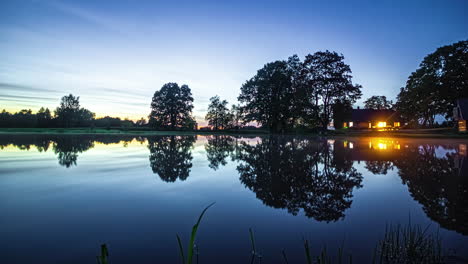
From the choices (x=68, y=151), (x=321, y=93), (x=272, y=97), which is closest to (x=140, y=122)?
(x=272, y=97)

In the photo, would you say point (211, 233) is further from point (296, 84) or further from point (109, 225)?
point (296, 84)

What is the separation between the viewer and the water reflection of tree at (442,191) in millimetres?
3545

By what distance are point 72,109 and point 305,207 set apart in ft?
273

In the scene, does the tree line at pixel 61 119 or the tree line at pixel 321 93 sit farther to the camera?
the tree line at pixel 61 119

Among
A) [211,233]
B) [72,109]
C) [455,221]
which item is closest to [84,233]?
[211,233]

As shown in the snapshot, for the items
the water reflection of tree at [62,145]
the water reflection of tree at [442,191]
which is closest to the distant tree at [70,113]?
the water reflection of tree at [62,145]

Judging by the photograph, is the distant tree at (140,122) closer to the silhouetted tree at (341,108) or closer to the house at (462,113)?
the silhouetted tree at (341,108)

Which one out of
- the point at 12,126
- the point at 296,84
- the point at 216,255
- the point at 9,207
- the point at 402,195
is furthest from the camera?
the point at 12,126

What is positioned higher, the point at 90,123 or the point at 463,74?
the point at 463,74

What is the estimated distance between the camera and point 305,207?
4.15m

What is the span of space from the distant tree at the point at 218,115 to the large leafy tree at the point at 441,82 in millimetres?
47966

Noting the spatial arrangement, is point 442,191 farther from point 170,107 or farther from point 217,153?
point 170,107

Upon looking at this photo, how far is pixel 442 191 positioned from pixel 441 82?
157 feet

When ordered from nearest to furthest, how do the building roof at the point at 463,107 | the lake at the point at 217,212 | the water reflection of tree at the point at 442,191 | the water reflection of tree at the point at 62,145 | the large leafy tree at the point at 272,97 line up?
1. the lake at the point at 217,212
2. the water reflection of tree at the point at 442,191
3. the water reflection of tree at the point at 62,145
4. the building roof at the point at 463,107
5. the large leafy tree at the point at 272,97
